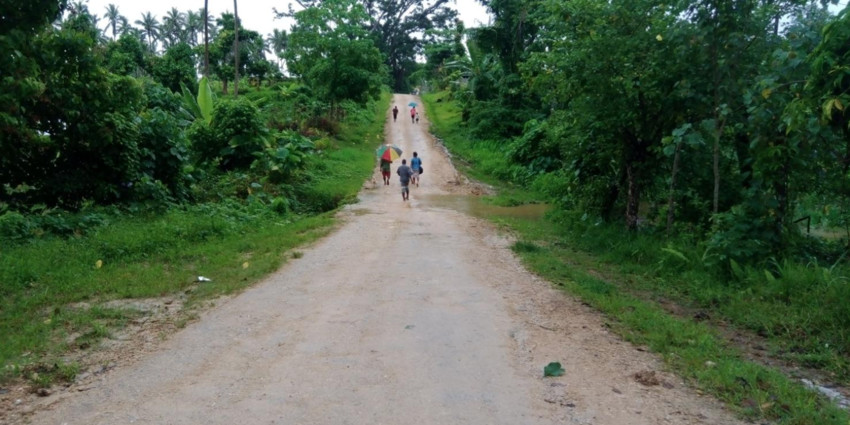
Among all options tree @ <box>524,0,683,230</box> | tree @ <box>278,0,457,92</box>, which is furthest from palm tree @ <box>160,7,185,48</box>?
tree @ <box>524,0,683,230</box>

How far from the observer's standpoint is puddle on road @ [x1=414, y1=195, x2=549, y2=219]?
1706cm

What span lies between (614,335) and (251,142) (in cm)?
1577

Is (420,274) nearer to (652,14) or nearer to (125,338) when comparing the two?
(125,338)

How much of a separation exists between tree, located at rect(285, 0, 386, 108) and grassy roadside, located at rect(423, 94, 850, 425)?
18.5 metres

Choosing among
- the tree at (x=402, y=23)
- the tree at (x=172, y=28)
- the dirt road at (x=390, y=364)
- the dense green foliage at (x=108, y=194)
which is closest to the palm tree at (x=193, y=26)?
the tree at (x=172, y=28)

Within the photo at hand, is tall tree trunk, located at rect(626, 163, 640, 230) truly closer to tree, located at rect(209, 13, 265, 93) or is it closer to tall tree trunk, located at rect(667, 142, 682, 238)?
tall tree trunk, located at rect(667, 142, 682, 238)

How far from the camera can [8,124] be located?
8.20m

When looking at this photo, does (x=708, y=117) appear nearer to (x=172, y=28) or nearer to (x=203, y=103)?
(x=203, y=103)

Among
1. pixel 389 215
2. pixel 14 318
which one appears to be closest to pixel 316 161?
pixel 389 215

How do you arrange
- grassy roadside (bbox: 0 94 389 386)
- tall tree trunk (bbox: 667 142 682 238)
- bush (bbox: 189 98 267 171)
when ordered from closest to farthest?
1. grassy roadside (bbox: 0 94 389 386)
2. tall tree trunk (bbox: 667 142 682 238)
3. bush (bbox: 189 98 267 171)

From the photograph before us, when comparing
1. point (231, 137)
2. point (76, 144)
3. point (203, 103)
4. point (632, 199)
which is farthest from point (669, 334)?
point (203, 103)

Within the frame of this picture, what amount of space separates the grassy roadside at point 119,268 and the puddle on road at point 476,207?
161 inches

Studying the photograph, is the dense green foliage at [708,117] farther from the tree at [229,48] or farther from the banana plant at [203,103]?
the tree at [229,48]

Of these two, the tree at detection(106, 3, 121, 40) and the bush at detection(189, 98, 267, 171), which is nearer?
the bush at detection(189, 98, 267, 171)
